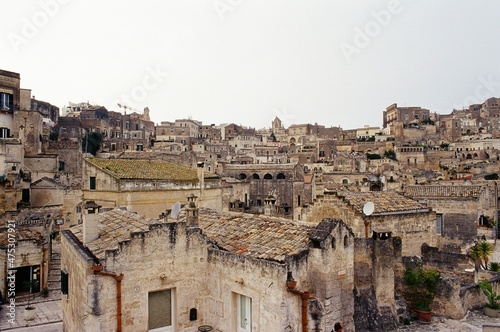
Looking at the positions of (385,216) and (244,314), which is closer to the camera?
(244,314)

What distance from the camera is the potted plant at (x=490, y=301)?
51.8ft

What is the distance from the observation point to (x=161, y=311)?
11523 mm

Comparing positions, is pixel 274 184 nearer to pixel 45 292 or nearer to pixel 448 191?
pixel 448 191

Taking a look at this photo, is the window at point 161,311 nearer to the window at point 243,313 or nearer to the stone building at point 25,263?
the window at point 243,313

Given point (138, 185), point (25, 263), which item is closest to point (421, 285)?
point (138, 185)

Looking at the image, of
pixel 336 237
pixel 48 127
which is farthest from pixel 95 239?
pixel 48 127

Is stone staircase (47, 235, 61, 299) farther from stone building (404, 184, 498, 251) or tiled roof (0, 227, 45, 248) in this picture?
stone building (404, 184, 498, 251)

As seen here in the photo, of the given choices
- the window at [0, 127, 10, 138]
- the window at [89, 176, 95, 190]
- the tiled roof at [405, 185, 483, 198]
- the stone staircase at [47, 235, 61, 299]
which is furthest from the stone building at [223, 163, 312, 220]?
the window at [89, 176, 95, 190]

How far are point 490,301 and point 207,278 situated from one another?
38.6ft

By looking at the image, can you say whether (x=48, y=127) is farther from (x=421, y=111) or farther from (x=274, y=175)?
(x=421, y=111)

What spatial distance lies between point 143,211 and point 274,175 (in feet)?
116

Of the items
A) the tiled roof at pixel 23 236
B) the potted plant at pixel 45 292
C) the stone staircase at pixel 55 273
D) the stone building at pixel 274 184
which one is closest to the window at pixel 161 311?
the stone staircase at pixel 55 273

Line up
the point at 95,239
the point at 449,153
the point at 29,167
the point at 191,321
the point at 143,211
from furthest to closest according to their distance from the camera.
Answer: the point at 449,153, the point at 29,167, the point at 143,211, the point at 95,239, the point at 191,321

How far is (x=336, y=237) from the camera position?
1123cm
